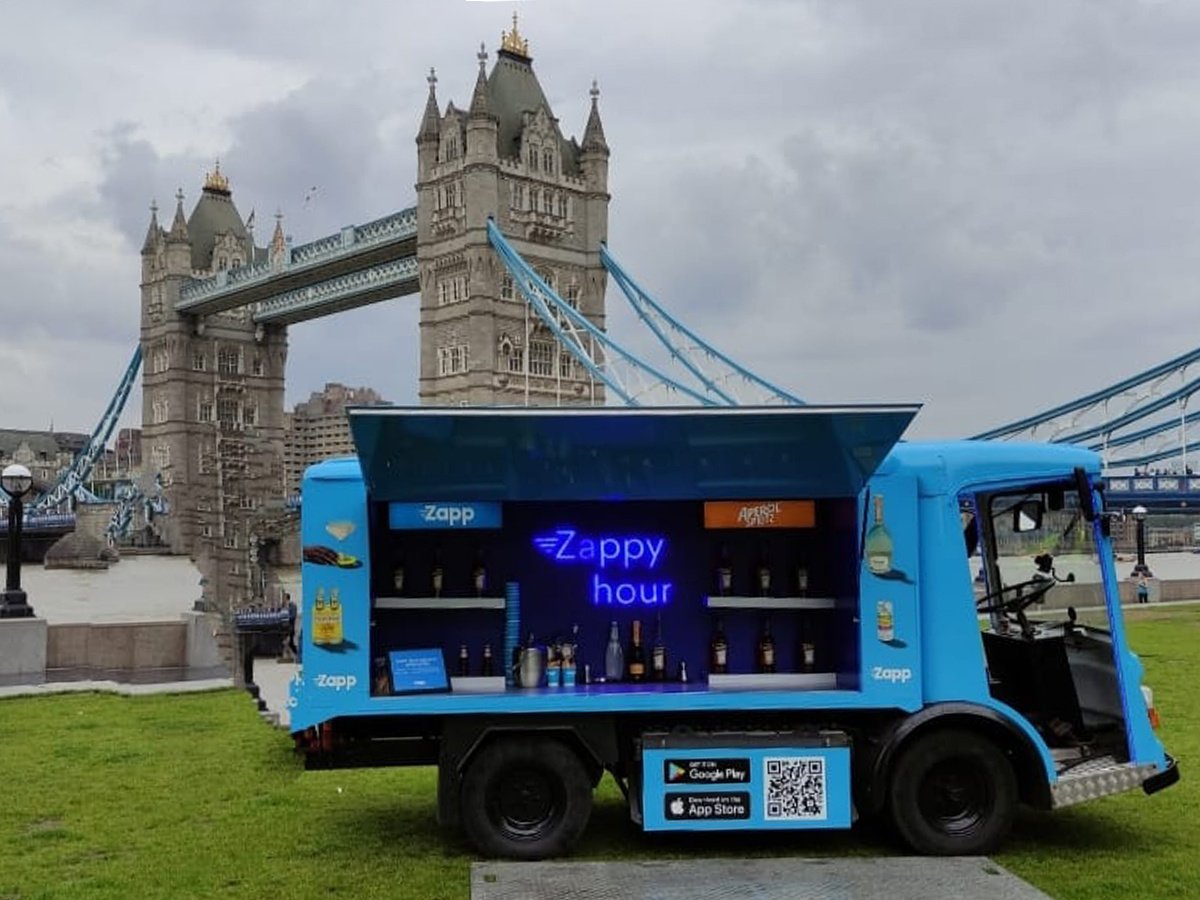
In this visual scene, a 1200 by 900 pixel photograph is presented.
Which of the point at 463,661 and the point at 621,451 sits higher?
the point at 621,451

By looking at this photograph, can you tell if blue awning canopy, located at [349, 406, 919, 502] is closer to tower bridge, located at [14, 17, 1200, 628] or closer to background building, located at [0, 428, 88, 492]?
tower bridge, located at [14, 17, 1200, 628]

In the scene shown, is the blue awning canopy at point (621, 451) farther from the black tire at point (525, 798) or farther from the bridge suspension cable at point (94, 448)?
the bridge suspension cable at point (94, 448)

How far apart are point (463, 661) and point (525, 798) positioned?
1030 millimetres

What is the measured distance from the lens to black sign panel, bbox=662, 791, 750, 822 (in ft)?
23.8

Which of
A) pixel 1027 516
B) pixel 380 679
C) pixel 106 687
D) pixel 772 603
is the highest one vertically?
pixel 1027 516

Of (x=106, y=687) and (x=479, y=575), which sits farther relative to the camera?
(x=106, y=687)

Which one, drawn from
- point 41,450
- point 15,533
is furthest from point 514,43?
point 41,450

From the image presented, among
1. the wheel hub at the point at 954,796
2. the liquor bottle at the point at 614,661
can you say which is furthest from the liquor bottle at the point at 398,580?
the wheel hub at the point at 954,796

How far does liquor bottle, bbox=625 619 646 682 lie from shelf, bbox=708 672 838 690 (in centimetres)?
47

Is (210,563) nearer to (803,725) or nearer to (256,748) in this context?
(256,748)

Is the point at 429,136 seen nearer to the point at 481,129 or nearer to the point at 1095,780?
the point at 481,129

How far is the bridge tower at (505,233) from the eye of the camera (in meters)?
66.2

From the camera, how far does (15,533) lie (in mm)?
16578

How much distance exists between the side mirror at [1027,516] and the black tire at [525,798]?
337 centimetres
